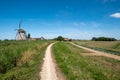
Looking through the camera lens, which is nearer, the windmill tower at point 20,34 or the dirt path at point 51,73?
the dirt path at point 51,73

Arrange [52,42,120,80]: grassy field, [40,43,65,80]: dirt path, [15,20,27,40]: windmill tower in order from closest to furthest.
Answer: [40,43,65,80]: dirt path
[52,42,120,80]: grassy field
[15,20,27,40]: windmill tower

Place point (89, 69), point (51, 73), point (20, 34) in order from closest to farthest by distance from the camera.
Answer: point (51, 73), point (89, 69), point (20, 34)

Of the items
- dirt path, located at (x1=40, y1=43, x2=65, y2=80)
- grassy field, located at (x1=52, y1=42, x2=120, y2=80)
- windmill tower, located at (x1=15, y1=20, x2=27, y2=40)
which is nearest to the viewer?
dirt path, located at (x1=40, y1=43, x2=65, y2=80)

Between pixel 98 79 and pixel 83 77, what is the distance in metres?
1.06

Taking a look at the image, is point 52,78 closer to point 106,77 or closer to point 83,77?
point 83,77

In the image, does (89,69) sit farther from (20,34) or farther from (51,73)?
(20,34)

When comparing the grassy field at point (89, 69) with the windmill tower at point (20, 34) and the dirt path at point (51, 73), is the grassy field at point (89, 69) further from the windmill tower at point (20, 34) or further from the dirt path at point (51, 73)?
the windmill tower at point (20, 34)

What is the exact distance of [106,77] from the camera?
10516 mm

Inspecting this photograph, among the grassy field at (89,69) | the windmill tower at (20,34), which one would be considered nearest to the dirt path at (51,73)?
the grassy field at (89,69)

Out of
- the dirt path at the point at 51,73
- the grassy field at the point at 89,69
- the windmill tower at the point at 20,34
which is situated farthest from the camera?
the windmill tower at the point at 20,34

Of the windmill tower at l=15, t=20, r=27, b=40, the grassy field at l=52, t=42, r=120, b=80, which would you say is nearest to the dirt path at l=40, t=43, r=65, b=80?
the grassy field at l=52, t=42, r=120, b=80

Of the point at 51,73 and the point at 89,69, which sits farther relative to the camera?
the point at 89,69

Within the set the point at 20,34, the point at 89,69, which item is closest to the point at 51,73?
the point at 89,69

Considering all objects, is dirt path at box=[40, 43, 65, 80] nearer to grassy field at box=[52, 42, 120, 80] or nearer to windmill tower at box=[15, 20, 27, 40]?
grassy field at box=[52, 42, 120, 80]
